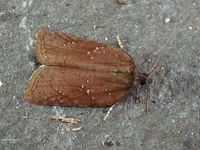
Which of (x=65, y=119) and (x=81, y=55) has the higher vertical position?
(x=81, y=55)

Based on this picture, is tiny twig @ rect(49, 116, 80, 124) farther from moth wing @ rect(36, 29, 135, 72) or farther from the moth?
moth wing @ rect(36, 29, 135, 72)

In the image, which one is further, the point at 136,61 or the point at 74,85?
the point at 136,61

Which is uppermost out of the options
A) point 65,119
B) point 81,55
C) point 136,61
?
point 81,55

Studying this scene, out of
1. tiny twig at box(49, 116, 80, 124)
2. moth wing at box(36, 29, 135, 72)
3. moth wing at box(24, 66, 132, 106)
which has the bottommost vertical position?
tiny twig at box(49, 116, 80, 124)

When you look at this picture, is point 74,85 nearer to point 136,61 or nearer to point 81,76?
point 81,76

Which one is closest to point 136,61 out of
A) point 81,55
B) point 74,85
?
point 81,55

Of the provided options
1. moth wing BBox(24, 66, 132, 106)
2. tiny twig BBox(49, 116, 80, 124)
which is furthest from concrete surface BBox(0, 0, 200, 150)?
moth wing BBox(24, 66, 132, 106)

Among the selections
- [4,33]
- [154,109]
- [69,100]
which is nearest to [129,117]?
[154,109]

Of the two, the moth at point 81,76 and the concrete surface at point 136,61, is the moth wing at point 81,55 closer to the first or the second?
the moth at point 81,76

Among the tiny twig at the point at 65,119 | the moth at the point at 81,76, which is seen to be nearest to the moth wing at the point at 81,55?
the moth at the point at 81,76
